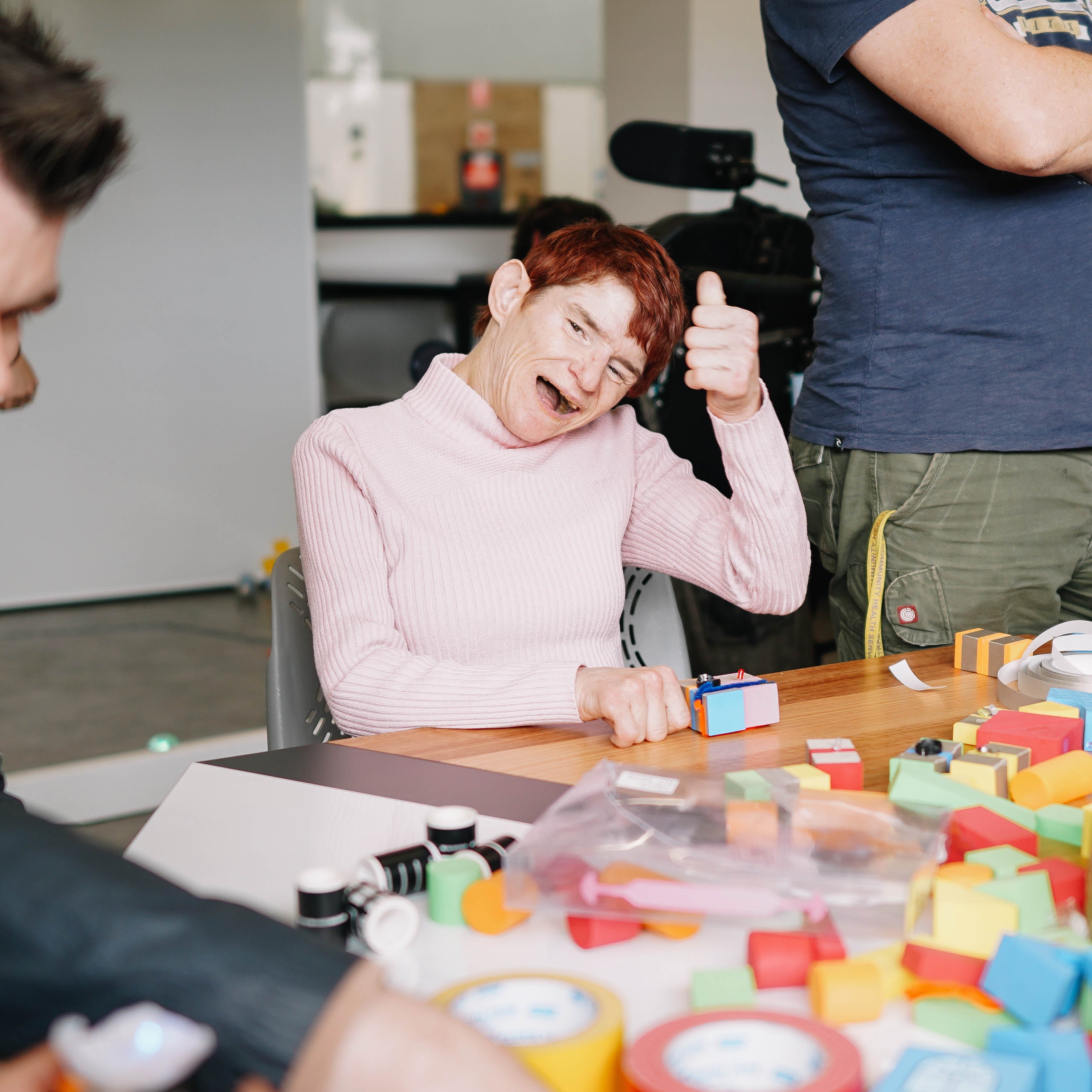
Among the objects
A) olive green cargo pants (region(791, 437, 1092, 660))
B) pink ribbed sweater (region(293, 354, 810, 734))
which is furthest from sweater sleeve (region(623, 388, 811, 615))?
olive green cargo pants (region(791, 437, 1092, 660))

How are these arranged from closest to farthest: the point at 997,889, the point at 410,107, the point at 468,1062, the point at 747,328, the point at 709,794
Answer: the point at 468,1062 < the point at 997,889 < the point at 709,794 < the point at 747,328 < the point at 410,107

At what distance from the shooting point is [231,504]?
14.9ft

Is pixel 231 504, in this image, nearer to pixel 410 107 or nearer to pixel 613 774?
pixel 410 107

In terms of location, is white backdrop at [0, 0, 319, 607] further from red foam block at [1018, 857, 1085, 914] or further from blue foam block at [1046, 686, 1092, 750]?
red foam block at [1018, 857, 1085, 914]

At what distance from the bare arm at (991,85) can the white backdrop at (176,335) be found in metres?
3.44

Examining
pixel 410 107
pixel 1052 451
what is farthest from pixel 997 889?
pixel 410 107

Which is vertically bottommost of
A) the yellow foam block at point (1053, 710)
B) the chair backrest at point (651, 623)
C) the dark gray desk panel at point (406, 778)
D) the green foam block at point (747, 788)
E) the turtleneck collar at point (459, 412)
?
the chair backrest at point (651, 623)

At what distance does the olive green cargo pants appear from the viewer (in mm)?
1349

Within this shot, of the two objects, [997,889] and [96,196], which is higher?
[96,196]

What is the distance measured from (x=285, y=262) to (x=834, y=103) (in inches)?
137

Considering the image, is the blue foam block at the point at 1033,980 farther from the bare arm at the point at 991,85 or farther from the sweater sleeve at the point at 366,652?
the bare arm at the point at 991,85

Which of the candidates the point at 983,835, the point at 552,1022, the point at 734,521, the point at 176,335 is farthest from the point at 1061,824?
the point at 176,335

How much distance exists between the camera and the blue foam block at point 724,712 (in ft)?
3.40

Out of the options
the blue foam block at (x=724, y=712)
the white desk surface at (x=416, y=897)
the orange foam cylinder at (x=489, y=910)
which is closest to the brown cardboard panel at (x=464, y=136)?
the blue foam block at (x=724, y=712)
